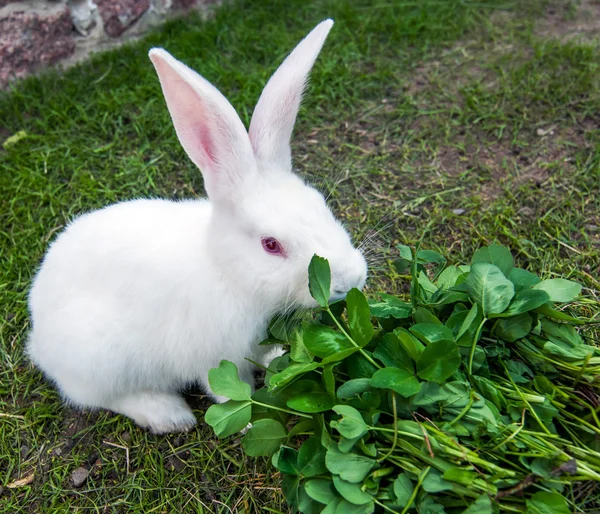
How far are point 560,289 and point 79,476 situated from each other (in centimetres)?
230

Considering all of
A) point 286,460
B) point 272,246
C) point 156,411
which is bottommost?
point 156,411

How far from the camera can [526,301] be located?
2.18 m

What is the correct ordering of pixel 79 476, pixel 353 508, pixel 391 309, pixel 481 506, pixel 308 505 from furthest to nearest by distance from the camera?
pixel 79 476, pixel 391 309, pixel 308 505, pixel 353 508, pixel 481 506

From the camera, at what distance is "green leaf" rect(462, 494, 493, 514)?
1.74 metres

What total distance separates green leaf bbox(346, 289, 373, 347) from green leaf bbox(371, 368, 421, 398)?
0.18m

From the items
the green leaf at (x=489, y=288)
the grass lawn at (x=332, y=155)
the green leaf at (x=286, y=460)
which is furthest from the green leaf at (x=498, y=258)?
the green leaf at (x=286, y=460)

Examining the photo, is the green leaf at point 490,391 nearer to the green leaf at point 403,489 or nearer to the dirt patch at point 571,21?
the green leaf at point 403,489

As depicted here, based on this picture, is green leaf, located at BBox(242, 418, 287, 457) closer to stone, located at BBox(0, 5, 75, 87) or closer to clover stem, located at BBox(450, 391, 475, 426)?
clover stem, located at BBox(450, 391, 475, 426)

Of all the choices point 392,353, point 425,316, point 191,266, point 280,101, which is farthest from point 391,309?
point 280,101

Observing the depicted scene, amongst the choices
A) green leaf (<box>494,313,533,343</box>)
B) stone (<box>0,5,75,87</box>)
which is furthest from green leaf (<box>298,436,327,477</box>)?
stone (<box>0,5,75,87</box>)

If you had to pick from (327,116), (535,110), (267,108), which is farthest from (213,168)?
(535,110)

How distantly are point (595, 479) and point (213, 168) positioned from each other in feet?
5.77

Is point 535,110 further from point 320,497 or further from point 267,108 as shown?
point 320,497

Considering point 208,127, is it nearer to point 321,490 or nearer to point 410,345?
point 410,345
